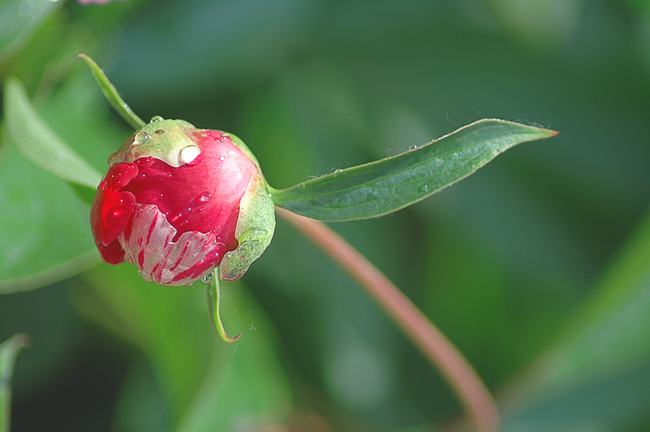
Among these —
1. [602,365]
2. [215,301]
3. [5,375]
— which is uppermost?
[215,301]

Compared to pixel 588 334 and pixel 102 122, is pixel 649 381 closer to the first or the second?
pixel 588 334

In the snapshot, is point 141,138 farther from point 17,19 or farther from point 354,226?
point 354,226

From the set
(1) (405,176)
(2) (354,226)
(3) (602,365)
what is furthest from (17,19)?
(3) (602,365)

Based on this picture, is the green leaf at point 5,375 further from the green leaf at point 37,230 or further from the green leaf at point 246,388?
the green leaf at point 246,388

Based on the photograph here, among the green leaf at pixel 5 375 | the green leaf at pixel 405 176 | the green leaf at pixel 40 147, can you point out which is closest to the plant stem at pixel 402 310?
the green leaf at pixel 405 176

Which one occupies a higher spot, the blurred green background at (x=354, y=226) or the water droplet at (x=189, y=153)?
the water droplet at (x=189, y=153)

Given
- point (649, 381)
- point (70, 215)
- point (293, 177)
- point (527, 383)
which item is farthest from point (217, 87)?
point (649, 381)
